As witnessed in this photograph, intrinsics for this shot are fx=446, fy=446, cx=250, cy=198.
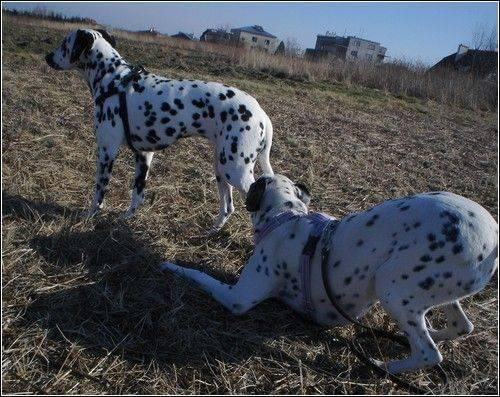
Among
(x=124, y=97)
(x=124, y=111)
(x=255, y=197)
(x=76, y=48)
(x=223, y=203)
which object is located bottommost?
(x=223, y=203)

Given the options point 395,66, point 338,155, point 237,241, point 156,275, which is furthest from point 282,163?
point 395,66

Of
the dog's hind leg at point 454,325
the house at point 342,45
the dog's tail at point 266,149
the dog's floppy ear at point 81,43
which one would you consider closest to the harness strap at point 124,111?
the dog's floppy ear at point 81,43

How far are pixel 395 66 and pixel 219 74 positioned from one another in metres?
13.6

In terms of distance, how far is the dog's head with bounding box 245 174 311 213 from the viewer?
4.15 metres

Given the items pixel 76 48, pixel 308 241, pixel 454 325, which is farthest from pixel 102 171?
pixel 454 325

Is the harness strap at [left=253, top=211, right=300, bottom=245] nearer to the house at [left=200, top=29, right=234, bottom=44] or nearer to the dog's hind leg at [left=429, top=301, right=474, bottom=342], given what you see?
the dog's hind leg at [left=429, top=301, right=474, bottom=342]

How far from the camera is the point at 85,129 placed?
7.98m

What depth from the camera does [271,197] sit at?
4188 mm

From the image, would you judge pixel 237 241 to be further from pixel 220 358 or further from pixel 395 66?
pixel 395 66

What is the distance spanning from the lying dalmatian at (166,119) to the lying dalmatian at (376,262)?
73 centimetres

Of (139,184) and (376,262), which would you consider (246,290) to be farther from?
(139,184)

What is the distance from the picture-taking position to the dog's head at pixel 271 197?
4148 mm

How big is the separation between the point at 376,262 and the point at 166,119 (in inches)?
109

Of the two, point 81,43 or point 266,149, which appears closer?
point 266,149
